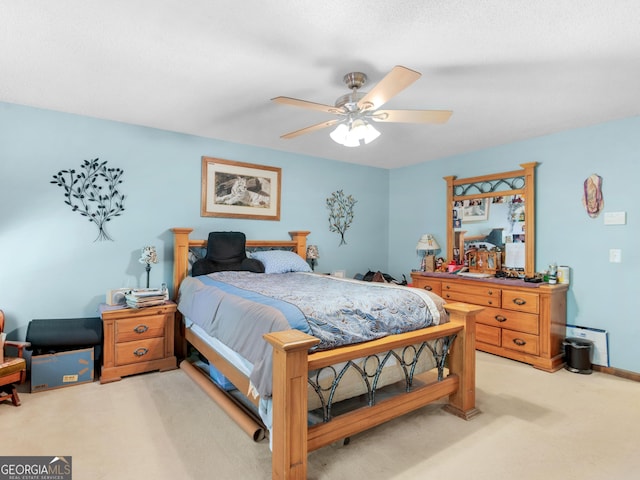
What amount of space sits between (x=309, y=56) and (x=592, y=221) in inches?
129

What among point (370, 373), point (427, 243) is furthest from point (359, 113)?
point (427, 243)

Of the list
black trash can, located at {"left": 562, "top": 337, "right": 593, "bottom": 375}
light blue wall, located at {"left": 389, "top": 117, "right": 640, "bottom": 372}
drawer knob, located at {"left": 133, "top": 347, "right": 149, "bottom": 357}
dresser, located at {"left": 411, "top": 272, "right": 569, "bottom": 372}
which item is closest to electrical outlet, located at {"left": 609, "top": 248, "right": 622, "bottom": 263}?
light blue wall, located at {"left": 389, "top": 117, "right": 640, "bottom": 372}

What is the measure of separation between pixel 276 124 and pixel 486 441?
124 inches

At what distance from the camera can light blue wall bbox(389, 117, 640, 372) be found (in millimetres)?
3330

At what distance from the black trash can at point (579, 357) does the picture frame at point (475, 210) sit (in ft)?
5.51

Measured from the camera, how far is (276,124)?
11.7ft

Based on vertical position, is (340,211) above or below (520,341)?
above

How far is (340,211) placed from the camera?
5.25m

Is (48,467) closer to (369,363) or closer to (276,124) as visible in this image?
(369,363)

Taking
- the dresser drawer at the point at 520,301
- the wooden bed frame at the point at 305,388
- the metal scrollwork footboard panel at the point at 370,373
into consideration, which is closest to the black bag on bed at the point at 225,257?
the wooden bed frame at the point at 305,388

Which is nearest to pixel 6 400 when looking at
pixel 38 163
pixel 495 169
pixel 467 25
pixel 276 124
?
pixel 38 163

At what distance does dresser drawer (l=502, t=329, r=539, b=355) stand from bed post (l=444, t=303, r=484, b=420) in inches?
55.8

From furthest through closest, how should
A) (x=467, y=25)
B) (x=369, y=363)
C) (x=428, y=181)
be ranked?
(x=428, y=181) < (x=369, y=363) < (x=467, y=25)

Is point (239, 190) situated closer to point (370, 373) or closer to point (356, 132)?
point (356, 132)
